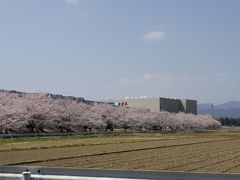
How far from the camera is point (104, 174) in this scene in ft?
19.6

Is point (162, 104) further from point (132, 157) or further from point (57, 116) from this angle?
point (132, 157)

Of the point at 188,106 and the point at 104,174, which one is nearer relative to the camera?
the point at 104,174

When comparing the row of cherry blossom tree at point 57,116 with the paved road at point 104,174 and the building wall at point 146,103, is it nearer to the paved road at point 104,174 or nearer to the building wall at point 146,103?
the building wall at point 146,103

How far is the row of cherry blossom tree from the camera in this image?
68438 millimetres

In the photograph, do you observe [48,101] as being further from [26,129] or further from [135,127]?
[135,127]

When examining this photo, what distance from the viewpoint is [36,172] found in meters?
6.42

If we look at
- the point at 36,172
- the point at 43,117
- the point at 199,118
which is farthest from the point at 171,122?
the point at 36,172

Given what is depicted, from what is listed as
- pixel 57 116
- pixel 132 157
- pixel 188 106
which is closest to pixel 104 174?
pixel 132 157

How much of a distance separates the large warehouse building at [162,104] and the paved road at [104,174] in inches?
6621

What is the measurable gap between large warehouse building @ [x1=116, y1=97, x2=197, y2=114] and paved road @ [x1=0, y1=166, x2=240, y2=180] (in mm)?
168171

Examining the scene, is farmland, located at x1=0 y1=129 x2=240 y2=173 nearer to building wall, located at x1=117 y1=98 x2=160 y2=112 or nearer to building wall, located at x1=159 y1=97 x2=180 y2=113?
building wall, located at x1=117 y1=98 x2=160 y2=112

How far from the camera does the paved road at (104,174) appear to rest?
17.6 feet

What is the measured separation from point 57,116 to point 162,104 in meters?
103

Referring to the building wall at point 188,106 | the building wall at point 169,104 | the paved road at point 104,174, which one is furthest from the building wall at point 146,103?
the paved road at point 104,174
